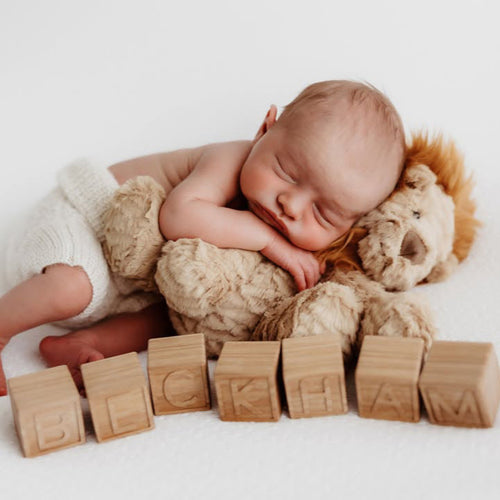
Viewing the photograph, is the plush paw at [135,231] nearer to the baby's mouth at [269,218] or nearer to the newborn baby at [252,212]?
the newborn baby at [252,212]

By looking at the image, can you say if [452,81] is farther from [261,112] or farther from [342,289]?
Answer: [342,289]

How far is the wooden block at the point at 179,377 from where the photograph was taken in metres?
1.12

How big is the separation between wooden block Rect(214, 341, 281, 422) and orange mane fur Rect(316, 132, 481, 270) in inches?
13.2

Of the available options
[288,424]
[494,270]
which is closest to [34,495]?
[288,424]

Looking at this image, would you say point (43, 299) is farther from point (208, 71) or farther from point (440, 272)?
point (208, 71)

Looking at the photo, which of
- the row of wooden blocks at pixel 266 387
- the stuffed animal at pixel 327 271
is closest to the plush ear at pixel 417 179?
the stuffed animal at pixel 327 271

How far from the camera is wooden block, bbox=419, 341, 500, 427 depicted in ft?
3.35

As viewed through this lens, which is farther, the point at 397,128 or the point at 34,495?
the point at 397,128

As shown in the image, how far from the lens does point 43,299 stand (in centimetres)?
132

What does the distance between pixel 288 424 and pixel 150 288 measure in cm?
41

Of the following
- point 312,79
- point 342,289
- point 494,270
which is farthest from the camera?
point 312,79

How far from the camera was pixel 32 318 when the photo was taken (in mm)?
1335

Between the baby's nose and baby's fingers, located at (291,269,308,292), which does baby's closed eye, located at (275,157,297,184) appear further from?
baby's fingers, located at (291,269,308,292)

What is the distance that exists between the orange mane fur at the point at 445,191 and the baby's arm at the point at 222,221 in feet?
0.16
